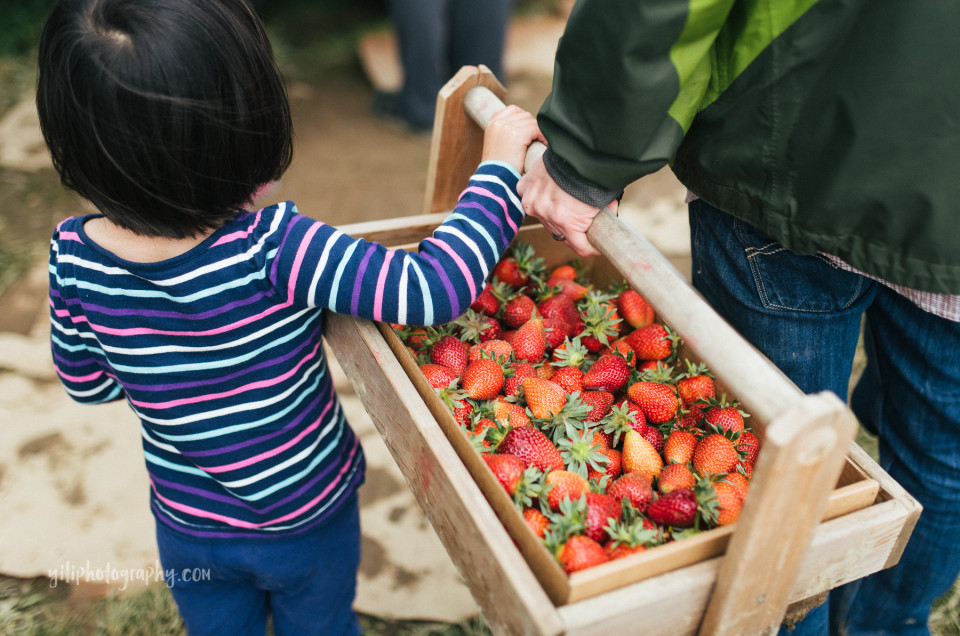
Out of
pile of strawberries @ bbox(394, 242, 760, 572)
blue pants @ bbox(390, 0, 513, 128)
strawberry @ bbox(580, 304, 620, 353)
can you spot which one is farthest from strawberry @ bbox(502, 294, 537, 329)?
blue pants @ bbox(390, 0, 513, 128)

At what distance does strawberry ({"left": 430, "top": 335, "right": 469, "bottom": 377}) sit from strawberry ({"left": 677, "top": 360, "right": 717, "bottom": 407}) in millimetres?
393

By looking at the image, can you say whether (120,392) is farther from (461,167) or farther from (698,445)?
(698,445)

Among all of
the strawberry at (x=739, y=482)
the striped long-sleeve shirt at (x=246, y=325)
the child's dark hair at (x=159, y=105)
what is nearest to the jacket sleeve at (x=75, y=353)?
the striped long-sleeve shirt at (x=246, y=325)

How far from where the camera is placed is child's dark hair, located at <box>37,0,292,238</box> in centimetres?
94

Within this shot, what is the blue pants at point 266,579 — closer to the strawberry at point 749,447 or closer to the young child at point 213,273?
the young child at point 213,273

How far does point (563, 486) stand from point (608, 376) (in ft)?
0.98

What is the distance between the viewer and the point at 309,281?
42.7 inches

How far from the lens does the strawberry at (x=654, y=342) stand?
4.55 ft

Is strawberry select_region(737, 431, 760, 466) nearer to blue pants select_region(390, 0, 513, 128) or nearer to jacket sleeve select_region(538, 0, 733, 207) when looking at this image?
jacket sleeve select_region(538, 0, 733, 207)

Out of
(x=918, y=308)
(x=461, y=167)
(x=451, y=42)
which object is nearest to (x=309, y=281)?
(x=461, y=167)

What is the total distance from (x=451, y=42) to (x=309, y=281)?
315 cm

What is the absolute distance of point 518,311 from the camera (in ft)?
4.87

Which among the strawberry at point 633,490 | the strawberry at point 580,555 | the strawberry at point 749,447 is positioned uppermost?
the strawberry at point 580,555

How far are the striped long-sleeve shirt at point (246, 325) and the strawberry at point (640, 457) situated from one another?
35 cm
